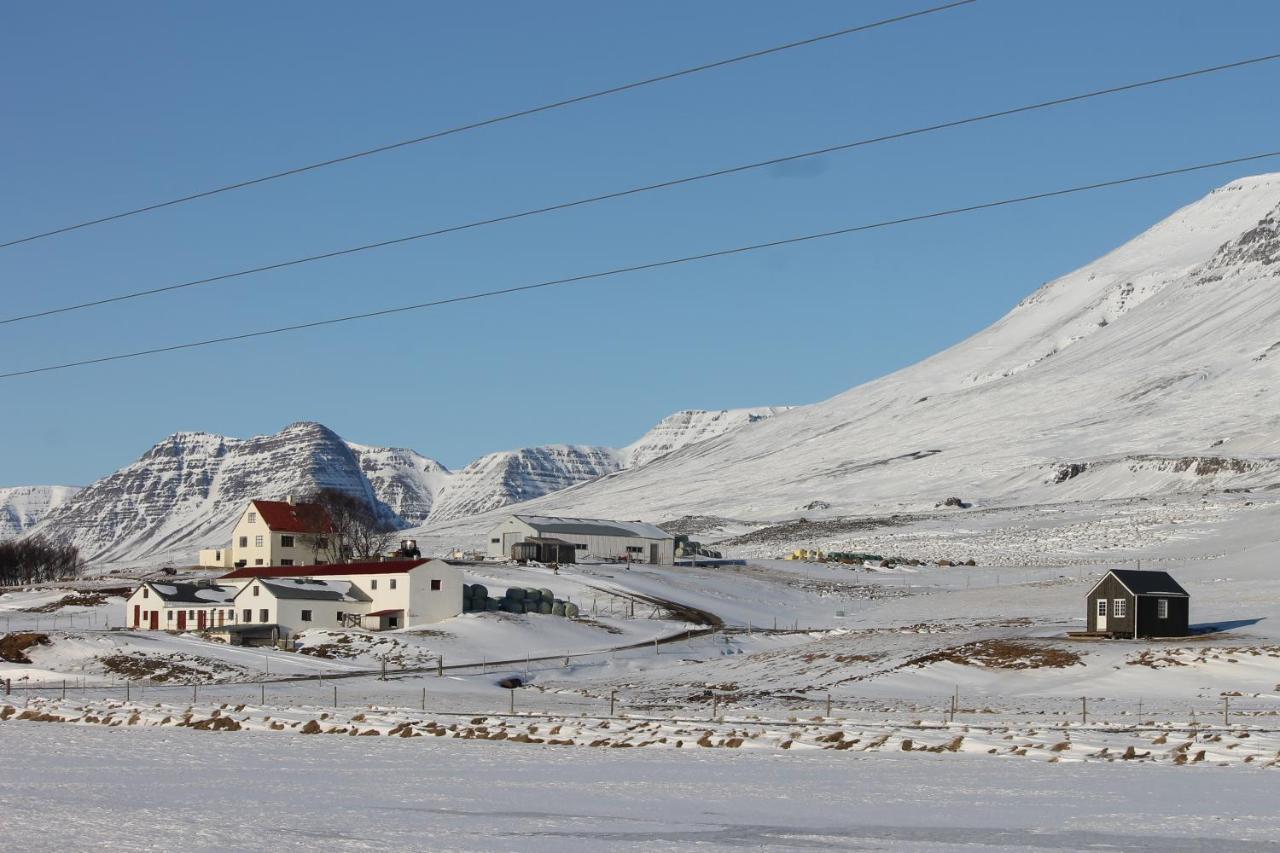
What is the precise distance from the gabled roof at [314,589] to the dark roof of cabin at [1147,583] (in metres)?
44.7

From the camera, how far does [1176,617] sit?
3248 inches

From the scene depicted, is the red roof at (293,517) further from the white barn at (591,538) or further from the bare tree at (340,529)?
the white barn at (591,538)

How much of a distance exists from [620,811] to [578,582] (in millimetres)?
89509

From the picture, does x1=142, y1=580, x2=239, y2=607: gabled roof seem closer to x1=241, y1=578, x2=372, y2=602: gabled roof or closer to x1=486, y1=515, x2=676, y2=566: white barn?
x1=241, y1=578, x2=372, y2=602: gabled roof

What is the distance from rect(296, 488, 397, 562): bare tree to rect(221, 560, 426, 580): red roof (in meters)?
27.1

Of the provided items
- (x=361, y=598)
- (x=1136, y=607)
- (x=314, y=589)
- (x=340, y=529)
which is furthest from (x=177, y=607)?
(x=1136, y=607)

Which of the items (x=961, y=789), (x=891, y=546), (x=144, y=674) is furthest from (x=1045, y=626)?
(x=891, y=546)

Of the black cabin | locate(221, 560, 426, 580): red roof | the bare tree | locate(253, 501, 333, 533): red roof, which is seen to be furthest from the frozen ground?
the bare tree

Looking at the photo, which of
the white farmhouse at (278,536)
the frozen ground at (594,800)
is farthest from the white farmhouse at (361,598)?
the frozen ground at (594,800)

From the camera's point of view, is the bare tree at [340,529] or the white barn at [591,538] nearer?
the bare tree at [340,529]

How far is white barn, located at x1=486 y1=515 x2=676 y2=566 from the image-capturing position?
14475 cm

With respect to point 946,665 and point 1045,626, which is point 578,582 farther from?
point 946,665

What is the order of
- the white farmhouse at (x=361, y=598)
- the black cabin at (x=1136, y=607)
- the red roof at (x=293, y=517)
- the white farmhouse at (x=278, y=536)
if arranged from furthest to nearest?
the red roof at (x=293, y=517) → the white farmhouse at (x=278, y=536) → the white farmhouse at (x=361, y=598) → the black cabin at (x=1136, y=607)

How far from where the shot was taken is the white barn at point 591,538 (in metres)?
145
